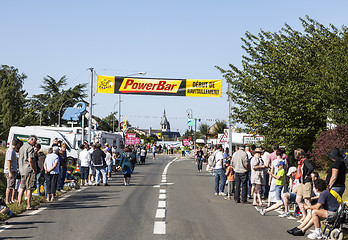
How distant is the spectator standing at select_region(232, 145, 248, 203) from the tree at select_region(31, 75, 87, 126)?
62.9 metres

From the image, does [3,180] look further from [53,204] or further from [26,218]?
[26,218]

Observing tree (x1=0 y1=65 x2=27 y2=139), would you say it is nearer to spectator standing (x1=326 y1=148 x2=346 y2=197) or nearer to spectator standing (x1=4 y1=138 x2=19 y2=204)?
spectator standing (x1=4 y1=138 x2=19 y2=204)

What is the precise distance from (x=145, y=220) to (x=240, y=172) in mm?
5080

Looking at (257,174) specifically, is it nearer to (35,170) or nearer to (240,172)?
(240,172)

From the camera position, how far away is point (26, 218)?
10.4 m

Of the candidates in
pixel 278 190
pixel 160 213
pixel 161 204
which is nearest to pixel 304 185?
pixel 278 190

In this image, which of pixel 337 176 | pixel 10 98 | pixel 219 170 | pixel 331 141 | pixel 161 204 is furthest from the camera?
pixel 10 98

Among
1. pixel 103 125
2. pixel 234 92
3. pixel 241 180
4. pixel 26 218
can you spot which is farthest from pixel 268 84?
pixel 103 125

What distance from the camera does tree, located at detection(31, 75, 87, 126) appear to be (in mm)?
76562

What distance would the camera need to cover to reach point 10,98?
7606cm

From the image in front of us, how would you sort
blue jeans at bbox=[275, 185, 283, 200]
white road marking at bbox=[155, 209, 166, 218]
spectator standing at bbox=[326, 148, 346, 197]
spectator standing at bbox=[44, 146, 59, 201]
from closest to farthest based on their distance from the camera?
1. spectator standing at bbox=[326, 148, 346, 197]
2. white road marking at bbox=[155, 209, 166, 218]
3. blue jeans at bbox=[275, 185, 283, 200]
4. spectator standing at bbox=[44, 146, 59, 201]

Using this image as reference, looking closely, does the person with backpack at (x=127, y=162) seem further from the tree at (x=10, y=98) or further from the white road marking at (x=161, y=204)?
the tree at (x=10, y=98)

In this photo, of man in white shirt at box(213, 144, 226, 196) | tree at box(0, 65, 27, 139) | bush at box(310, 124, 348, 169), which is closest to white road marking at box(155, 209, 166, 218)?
man in white shirt at box(213, 144, 226, 196)

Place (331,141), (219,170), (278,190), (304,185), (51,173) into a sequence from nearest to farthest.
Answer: (304,185) → (278,190) → (51,173) → (219,170) → (331,141)
